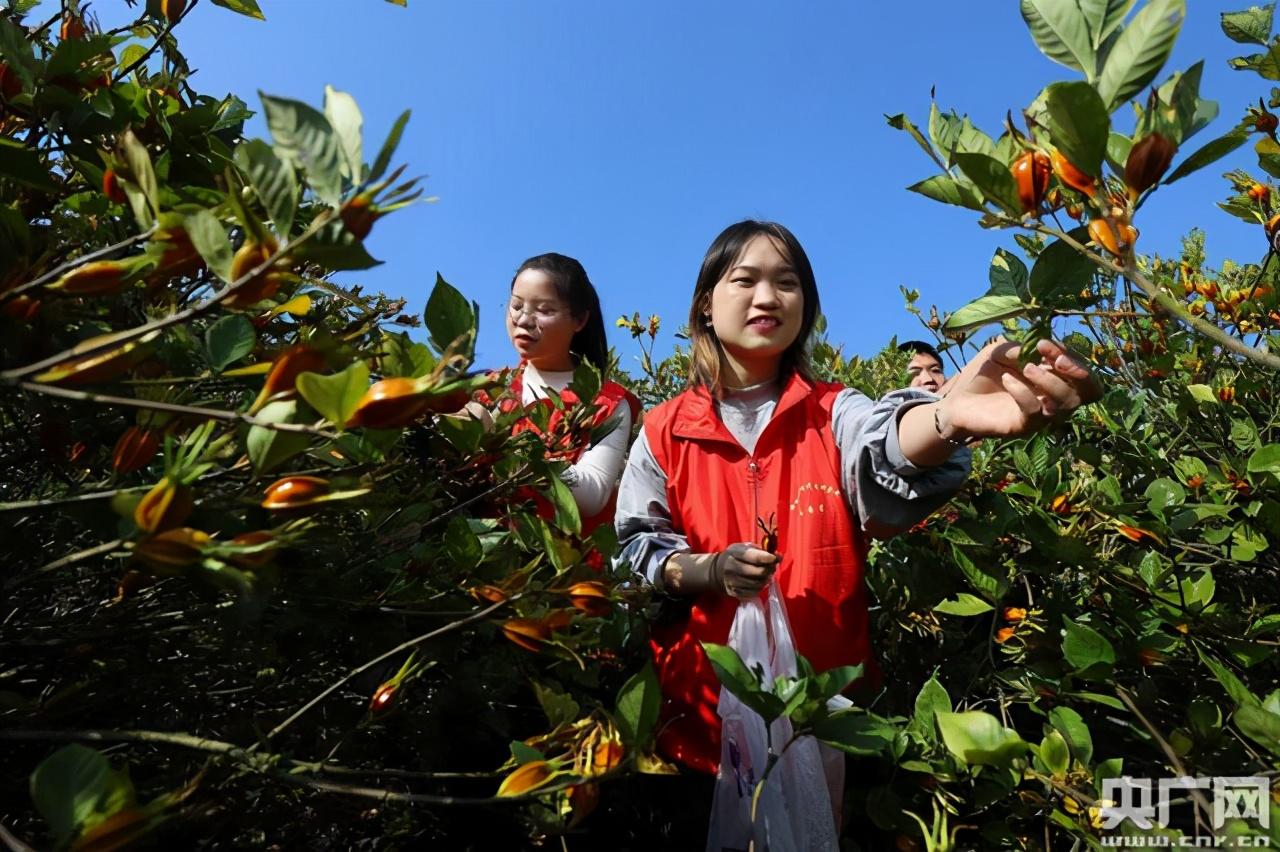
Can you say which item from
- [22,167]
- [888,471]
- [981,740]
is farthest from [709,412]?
[22,167]

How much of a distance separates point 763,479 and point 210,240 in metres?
1.25

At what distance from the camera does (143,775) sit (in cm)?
114

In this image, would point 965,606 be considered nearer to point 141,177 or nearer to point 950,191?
point 950,191

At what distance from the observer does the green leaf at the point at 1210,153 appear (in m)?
0.77

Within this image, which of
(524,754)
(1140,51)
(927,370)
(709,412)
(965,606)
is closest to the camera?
(1140,51)

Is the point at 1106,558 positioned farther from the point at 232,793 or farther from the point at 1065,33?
the point at 232,793

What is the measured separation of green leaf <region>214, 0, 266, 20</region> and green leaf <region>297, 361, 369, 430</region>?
0.85 m

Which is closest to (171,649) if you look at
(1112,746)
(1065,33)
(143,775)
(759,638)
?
(143,775)

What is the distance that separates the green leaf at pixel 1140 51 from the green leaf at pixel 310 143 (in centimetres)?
64

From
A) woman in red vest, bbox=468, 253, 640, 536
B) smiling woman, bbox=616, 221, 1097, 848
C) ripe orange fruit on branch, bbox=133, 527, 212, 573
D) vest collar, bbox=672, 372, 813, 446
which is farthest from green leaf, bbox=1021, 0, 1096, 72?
woman in red vest, bbox=468, 253, 640, 536

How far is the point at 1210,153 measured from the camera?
0.78 meters

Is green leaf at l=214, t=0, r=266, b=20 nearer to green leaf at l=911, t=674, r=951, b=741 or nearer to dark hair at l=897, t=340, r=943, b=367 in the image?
green leaf at l=911, t=674, r=951, b=741

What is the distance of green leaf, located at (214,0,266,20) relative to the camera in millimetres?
1207

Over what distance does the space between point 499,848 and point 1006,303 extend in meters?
1.35
